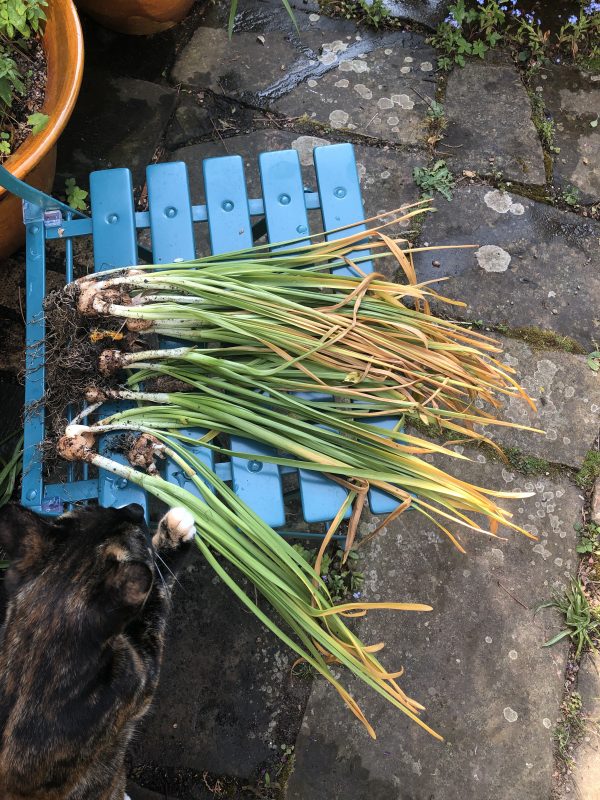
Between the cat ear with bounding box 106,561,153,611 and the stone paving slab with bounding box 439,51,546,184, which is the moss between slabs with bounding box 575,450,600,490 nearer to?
the stone paving slab with bounding box 439,51,546,184

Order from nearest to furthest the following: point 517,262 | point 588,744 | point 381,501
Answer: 1. point 381,501
2. point 588,744
3. point 517,262

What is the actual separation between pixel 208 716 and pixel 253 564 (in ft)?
2.71

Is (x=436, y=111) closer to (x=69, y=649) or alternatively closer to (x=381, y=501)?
(x=381, y=501)

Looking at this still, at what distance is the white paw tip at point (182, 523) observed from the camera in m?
1.56

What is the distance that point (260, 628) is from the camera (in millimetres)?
2105

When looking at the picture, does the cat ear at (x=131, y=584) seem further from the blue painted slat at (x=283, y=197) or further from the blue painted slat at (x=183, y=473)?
the blue painted slat at (x=283, y=197)

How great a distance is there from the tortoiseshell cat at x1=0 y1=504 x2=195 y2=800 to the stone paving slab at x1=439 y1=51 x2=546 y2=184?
1.92 metres

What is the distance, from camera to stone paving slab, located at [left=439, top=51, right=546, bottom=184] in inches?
98.3

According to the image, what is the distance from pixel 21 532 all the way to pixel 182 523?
1.19 feet

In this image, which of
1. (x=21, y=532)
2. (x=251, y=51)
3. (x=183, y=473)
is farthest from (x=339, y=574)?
(x=251, y=51)

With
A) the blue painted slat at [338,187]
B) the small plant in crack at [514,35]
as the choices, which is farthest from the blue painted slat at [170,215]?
the small plant in crack at [514,35]

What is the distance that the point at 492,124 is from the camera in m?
2.54

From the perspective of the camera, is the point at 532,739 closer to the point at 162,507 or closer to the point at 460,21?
the point at 162,507

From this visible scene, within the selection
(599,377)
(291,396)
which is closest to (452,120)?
(599,377)
